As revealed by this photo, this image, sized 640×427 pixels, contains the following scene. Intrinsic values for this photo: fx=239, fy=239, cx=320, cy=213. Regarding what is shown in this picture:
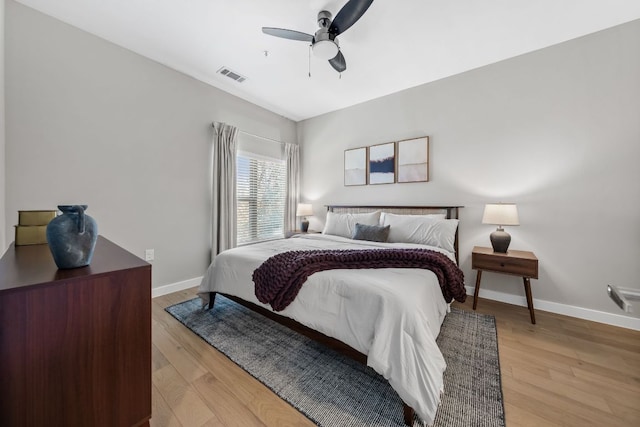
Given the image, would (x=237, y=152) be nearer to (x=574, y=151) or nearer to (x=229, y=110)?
(x=229, y=110)

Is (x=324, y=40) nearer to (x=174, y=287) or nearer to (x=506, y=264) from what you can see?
(x=506, y=264)

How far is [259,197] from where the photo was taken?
404cm

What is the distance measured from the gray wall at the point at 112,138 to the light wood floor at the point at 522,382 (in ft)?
4.03

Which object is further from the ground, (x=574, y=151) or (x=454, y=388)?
(x=574, y=151)

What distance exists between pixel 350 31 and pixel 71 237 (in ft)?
8.51

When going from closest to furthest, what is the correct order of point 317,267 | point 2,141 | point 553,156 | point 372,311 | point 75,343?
point 75,343 → point 372,311 → point 317,267 → point 2,141 → point 553,156

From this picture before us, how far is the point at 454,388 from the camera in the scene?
4.92 ft

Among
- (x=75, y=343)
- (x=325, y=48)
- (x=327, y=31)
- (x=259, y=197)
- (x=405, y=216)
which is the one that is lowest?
(x=75, y=343)

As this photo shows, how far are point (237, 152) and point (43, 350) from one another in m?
3.22

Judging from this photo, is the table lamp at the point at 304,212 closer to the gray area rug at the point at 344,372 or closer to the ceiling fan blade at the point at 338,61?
the gray area rug at the point at 344,372

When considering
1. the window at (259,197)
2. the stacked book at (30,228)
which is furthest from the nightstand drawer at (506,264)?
the stacked book at (30,228)

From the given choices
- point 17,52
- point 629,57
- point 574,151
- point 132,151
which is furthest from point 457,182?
point 17,52

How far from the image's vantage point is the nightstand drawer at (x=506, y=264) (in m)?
2.28

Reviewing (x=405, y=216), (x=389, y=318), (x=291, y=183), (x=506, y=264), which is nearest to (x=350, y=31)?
(x=405, y=216)
